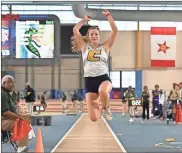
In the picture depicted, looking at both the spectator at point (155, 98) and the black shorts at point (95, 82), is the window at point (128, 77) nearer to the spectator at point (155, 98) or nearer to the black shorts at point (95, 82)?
the spectator at point (155, 98)

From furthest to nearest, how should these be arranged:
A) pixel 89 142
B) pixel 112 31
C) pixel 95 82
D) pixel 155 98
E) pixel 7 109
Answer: pixel 155 98 < pixel 89 142 < pixel 7 109 < pixel 95 82 < pixel 112 31

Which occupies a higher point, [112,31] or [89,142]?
[112,31]

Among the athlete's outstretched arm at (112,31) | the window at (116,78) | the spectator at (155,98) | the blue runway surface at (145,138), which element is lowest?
the blue runway surface at (145,138)

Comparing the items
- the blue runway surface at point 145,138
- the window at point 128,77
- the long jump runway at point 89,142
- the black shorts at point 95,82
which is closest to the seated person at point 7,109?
the black shorts at point 95,82

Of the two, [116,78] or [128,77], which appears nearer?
[128,77]

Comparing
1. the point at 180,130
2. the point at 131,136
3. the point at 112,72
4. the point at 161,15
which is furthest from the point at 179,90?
the point at 112,72

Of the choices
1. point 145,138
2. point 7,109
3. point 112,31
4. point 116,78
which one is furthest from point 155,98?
point 116,78

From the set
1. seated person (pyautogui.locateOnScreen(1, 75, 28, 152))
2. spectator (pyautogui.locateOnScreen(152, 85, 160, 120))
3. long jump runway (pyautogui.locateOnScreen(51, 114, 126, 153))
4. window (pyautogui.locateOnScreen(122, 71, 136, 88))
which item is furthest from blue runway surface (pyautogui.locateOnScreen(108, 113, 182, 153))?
window (pyautogui.locateOnScreen(122, 71, 136, 88))

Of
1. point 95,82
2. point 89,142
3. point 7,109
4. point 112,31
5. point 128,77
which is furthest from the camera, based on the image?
point 128,77

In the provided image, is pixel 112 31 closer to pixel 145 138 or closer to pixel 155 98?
pixel 145 138

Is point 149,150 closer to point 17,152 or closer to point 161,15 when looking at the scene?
point 17,152

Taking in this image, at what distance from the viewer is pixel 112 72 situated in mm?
32844

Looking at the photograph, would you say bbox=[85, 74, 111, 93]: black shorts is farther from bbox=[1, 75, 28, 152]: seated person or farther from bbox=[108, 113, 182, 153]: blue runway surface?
bbox=[108, 113, 182, 153]: blue runway surface

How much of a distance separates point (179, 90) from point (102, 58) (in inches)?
361
